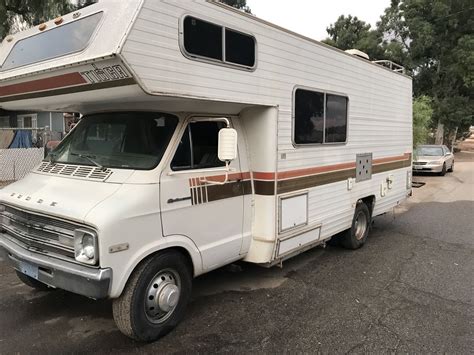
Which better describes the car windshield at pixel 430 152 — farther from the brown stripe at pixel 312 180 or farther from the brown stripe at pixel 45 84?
the brown stripe at pixel 45 84

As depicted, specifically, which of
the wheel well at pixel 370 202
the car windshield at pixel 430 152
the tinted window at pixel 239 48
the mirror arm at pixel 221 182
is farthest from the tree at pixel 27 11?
the car windshield at pixel 430 152

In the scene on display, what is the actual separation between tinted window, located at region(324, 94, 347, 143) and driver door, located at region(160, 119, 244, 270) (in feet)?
5.88

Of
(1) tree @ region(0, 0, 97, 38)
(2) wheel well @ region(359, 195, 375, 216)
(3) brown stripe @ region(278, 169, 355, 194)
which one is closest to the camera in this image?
(3) brown stripe @ region(278, 169, 355, 194)

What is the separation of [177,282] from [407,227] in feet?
20.3

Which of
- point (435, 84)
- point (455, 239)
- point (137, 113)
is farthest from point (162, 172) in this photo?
point (435, 84)

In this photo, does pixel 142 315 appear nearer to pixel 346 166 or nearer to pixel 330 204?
pixel 330 204

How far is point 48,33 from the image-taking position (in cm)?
399

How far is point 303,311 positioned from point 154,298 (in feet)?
A: 5.36

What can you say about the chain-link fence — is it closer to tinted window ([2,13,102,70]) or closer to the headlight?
tinted window ([2,13,102,70])

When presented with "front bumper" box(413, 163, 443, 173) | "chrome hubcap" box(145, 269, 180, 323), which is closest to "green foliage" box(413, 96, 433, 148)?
"front bumper" box(413, 163, 443, 173)

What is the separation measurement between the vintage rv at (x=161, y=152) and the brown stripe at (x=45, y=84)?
0.05 ft

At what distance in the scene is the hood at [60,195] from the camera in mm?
3441

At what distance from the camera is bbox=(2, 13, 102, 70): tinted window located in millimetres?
3475

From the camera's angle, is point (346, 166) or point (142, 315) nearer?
point (142, 315)
